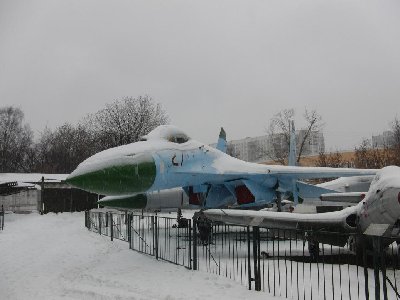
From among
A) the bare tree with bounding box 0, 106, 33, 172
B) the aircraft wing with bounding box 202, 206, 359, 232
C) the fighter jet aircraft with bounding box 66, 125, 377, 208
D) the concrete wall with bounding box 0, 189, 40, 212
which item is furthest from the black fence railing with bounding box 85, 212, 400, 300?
the bare tree with bounding box 0, 106, 33, 172

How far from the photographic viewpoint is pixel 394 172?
8391 millimetres

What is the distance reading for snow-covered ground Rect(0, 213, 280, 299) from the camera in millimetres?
6348

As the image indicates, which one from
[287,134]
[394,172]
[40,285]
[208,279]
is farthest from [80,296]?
[287,134]

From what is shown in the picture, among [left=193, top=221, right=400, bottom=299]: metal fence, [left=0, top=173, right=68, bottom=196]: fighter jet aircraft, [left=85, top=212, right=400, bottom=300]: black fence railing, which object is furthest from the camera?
[left=0, top=173, right=68, bottom=196]: fighter jet aircraft

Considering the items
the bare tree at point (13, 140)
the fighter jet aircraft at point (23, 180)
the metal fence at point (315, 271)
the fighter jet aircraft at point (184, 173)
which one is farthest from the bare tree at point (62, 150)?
the metal fence at point (315, 271)

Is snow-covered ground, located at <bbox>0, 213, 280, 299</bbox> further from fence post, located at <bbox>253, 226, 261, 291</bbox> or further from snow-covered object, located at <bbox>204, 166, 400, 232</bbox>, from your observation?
snow-covered object, located at <bbox>204, 166, 400, 232</bbox>

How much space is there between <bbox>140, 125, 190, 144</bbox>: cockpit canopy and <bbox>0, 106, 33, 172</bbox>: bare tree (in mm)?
54127

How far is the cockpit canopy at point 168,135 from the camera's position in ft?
35.3

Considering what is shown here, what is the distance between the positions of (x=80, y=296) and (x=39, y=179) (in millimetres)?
33846

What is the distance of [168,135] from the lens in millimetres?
11016

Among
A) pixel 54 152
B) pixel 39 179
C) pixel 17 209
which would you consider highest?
pixel 54 152

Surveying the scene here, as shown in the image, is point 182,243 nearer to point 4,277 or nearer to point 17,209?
point 4,277

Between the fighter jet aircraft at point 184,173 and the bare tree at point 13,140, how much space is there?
175 feet

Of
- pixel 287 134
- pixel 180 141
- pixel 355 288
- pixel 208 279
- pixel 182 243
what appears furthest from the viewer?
pixel 287 134
